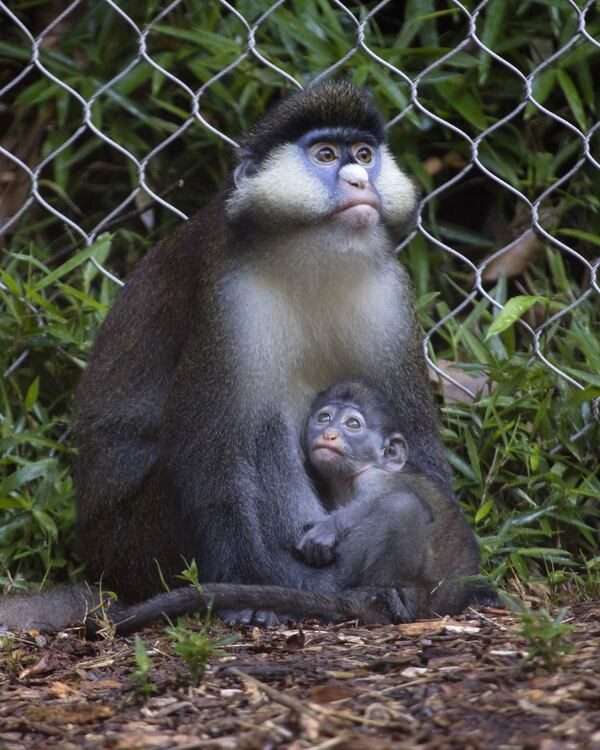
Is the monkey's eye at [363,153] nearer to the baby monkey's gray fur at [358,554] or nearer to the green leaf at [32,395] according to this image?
the baby monkey's gray fur at [358,554]

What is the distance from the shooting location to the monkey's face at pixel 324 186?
3.90 metres

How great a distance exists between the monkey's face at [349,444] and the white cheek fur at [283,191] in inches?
23.3

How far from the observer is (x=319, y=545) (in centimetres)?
387

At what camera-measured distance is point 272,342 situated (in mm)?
4020

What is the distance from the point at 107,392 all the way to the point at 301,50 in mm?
2053

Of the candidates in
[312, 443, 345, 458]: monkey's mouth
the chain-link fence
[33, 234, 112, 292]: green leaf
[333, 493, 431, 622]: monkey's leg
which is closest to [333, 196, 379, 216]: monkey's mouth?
[312, 443, 345, 458]: monkey's mouth

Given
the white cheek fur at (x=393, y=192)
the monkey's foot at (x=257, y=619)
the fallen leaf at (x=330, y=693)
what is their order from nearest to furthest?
1. the fallen leaf at (x=330, y=693)
2. the monkey's foot at (x=257, y=619)
3. the white cheek fur at (x=393, y=192)

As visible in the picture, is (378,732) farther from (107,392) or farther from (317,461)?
(107,392)

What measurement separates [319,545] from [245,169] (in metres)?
1.14

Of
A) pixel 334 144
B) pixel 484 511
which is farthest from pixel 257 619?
pixel 334 144

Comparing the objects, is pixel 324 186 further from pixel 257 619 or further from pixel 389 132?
pixel 389 132

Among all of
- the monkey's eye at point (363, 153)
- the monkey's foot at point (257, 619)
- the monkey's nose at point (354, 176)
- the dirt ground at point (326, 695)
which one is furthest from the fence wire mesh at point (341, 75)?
the dirt ground at point (326, 695)

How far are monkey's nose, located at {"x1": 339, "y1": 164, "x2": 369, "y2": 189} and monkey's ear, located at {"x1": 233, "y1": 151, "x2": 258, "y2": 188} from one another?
293mm

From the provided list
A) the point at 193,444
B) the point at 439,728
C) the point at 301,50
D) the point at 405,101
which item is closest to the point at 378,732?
the point at 439,728
